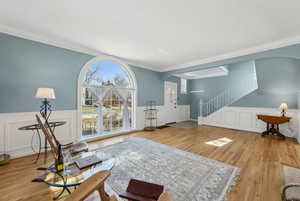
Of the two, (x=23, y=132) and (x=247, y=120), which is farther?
(x=247, y=120)

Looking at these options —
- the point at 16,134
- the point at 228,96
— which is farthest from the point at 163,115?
the point at 16,134

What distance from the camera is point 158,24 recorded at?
2.28m

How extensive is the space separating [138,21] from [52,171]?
2473 mm

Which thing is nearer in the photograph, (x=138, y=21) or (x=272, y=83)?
(x=138, y=21)

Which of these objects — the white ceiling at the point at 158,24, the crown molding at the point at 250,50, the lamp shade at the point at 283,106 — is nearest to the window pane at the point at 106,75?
the white ceiling at the point at 158,24

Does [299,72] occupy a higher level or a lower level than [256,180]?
higher

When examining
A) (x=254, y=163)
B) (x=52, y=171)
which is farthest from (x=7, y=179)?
(x=254, y=163)

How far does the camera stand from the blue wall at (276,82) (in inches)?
162

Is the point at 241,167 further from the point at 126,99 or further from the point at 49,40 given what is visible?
the point at 49,40

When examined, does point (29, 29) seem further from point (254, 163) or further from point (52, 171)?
Answer: point (254, 163)

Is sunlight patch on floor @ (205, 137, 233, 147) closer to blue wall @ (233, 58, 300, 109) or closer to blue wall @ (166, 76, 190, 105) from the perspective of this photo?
blue wall @ (233, 58, 300, 109)

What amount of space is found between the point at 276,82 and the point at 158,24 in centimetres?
492

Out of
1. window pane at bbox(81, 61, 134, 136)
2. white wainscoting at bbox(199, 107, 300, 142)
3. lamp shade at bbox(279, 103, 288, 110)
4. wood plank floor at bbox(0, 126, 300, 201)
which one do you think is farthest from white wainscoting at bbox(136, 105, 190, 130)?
lamp shade at bbox(279, 103, 288, 110)

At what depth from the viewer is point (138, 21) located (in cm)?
218
